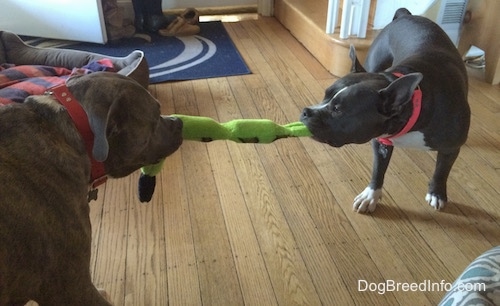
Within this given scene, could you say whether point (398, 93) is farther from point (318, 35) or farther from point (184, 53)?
point (184, 53)

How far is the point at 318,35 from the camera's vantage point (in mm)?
3750

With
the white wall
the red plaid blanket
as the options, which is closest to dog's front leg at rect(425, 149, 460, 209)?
the white wall

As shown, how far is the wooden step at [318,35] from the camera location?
3.42 meters

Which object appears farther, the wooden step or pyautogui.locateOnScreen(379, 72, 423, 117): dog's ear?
the wooden step

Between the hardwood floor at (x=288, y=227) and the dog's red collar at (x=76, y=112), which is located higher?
the dog's red collar at (x=76, y=112)

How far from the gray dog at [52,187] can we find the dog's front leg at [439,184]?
141cm

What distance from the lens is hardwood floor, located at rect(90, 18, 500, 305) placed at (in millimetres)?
1864

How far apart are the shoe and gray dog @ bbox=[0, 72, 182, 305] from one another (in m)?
3.12

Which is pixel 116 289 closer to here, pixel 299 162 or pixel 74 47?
pixel 299 162

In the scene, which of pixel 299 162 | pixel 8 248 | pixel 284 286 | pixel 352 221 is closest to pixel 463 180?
pixel 352 221

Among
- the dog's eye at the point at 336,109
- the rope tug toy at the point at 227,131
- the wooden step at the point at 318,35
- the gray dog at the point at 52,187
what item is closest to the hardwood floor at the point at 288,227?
the rope tug toy at the point at 227,131

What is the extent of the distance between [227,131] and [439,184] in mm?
1073

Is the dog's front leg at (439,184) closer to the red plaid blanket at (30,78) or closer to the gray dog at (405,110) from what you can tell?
the gray dog at (405,110)

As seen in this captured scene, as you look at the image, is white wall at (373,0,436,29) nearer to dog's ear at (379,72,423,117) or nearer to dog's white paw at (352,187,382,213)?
dog's white paw at (352,187,382,213)
